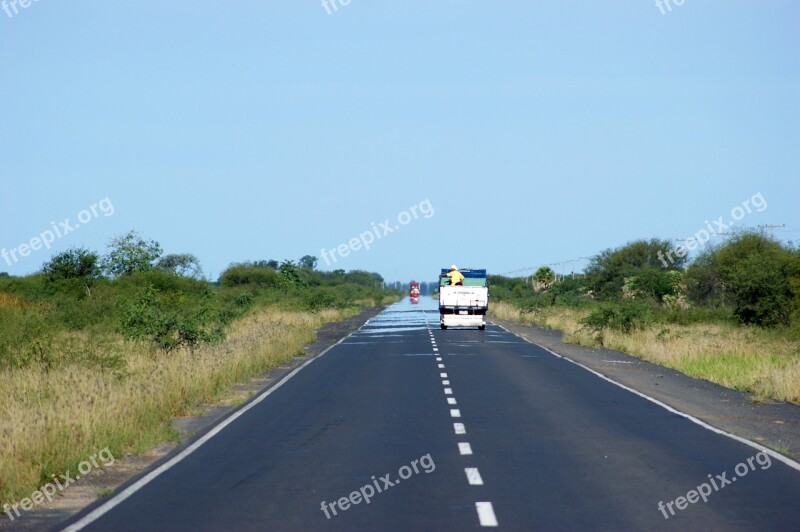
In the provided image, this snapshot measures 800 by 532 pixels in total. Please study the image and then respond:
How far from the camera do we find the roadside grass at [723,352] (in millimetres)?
23516

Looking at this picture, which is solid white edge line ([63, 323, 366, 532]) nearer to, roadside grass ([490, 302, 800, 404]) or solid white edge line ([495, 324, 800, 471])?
solid white edge line ([495, 324, 800, 471])

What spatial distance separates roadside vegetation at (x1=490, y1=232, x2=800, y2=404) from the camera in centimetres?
2884

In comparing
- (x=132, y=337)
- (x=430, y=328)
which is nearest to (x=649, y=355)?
(x=132, y=337)

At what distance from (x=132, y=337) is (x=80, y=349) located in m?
6.36

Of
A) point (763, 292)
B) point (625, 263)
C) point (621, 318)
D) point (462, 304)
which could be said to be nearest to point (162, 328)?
point (621, 318)

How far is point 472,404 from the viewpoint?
65.1 ft

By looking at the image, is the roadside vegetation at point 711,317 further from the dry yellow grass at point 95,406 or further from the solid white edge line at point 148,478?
the dry yellow grass at point 95,406

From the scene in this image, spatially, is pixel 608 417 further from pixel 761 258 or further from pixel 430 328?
pixel 430 328

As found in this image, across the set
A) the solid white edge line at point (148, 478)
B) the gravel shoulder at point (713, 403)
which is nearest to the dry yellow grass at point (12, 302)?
the gravel shoulder at point (713, 403)

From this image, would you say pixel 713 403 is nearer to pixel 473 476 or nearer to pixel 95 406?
pixel 473 476

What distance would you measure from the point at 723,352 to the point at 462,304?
23406 millimetres

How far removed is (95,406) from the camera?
15.3 m

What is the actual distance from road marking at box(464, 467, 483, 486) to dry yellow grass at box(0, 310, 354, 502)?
4.44 meters

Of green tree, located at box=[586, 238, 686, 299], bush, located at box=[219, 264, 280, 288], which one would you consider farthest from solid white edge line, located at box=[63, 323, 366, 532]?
bush, located at box=[219, 264, 280, 288]
